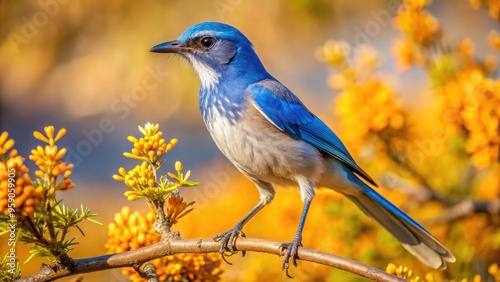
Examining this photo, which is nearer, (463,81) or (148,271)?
(148,271)

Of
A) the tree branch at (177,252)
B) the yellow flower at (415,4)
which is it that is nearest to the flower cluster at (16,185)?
the tree branch at (177,252)

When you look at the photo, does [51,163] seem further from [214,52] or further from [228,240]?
[214,52]

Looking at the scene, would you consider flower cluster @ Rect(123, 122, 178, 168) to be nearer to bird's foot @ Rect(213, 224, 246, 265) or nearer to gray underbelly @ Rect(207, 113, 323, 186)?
bird's foot @ Rect(213, 224, 246, 265)

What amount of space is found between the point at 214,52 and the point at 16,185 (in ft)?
4.33

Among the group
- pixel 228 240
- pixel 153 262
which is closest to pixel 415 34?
pixel 228 240

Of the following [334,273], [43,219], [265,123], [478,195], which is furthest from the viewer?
[478,195]

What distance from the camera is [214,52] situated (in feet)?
8.66

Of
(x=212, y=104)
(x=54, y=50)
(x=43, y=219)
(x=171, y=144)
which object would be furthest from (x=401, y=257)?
(x=54, y=50)

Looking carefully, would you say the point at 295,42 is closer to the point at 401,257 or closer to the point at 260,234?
the point at 260,234

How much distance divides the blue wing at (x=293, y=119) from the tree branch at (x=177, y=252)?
0.80 meters

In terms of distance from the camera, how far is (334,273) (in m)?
2.79

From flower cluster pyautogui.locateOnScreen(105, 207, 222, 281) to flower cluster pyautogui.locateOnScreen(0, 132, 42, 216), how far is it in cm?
43

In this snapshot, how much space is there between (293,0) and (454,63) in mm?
3235

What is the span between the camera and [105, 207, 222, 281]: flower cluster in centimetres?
187
